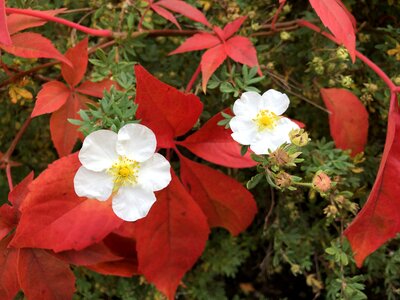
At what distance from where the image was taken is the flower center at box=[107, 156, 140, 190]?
31.8 inches

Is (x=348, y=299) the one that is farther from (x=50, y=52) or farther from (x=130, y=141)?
(x=50, y=52)

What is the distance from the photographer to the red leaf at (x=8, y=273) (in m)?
0.97

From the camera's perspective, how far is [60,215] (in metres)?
0.94

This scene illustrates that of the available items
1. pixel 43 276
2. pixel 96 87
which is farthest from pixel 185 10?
pixel 43 276

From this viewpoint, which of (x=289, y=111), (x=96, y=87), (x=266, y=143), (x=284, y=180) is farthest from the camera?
(x=289, y=111)

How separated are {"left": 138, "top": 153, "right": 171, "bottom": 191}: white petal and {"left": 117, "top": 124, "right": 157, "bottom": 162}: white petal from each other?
0.01 m

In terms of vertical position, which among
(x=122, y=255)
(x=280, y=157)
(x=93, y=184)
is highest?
(x=280, y=157)

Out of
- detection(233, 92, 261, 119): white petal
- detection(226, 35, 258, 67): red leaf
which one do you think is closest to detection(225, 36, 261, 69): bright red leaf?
detection(226, 35, 258, 67): red leaf

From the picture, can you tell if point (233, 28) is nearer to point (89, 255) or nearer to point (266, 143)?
point (266, 143)

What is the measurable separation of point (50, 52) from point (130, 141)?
26cm

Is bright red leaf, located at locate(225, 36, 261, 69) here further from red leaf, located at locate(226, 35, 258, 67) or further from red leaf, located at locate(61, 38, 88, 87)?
red leaf, located at locate(61, 38, 88, 87)

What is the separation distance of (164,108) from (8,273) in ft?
1.30

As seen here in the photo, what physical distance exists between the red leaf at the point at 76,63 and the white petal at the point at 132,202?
0.32 m

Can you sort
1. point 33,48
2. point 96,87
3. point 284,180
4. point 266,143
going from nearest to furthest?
point 284,180
point 266,143
point 33,48
point 96,87
